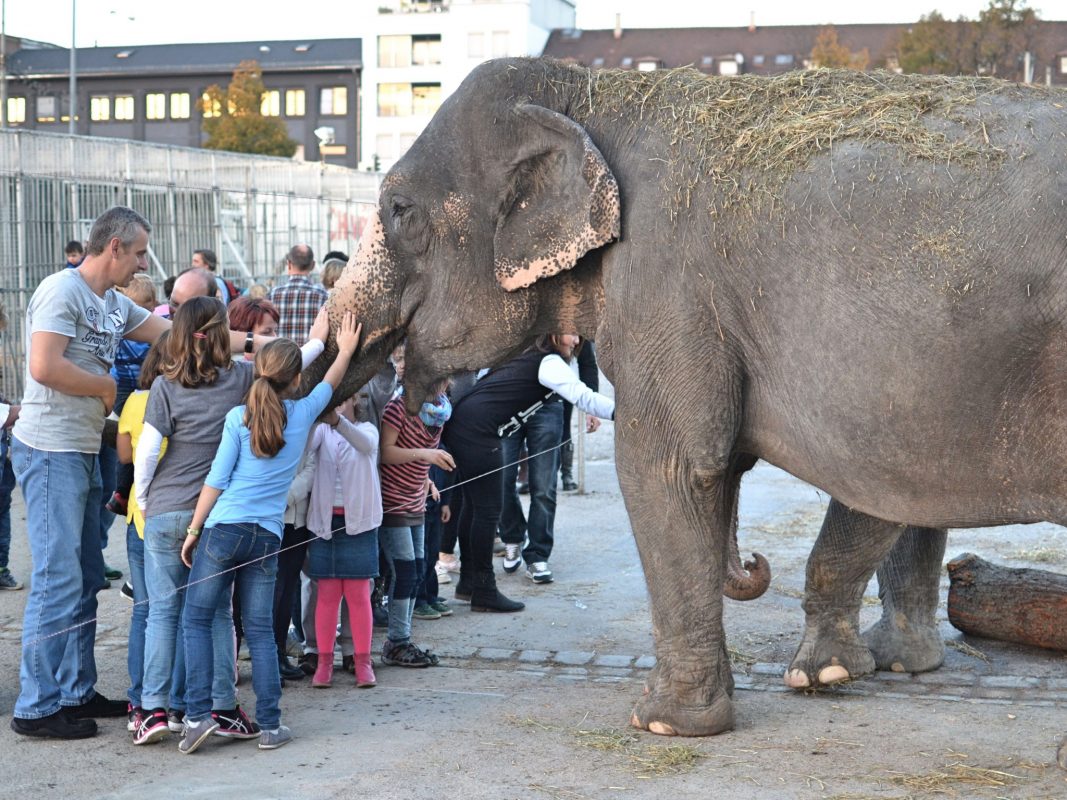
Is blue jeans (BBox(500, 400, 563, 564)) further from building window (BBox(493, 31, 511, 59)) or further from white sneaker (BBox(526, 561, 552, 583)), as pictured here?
building window (BBox(493, 31, 511, 59))

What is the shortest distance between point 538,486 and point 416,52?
3177 inches

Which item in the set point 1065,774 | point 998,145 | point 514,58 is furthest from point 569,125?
point 1065,774

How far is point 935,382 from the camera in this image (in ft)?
17.0

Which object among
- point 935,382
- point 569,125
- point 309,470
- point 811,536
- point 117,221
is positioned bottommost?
point 811,536

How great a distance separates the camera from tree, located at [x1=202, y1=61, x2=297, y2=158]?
67.4 meters

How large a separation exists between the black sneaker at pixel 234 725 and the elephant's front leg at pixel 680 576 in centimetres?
162

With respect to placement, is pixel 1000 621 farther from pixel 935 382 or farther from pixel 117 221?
pixel 117 221

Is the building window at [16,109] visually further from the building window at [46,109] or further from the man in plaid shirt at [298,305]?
the man in plaid shirt at [298,305]

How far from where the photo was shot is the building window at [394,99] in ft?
285

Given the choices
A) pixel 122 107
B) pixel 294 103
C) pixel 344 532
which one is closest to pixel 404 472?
pixel 344 532

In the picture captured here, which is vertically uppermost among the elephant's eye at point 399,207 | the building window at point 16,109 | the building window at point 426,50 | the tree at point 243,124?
the building window at point 426,50

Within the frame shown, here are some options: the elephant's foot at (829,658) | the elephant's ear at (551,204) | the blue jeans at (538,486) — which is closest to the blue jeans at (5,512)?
the blue jeans at (538,486)

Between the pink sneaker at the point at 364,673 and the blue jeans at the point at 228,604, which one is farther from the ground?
the blue jeans at the point at 228,604

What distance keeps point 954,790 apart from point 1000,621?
2.32 meters
